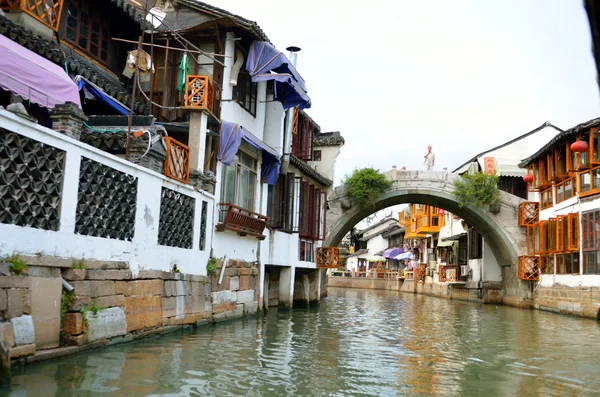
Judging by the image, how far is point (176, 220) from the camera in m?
11.0

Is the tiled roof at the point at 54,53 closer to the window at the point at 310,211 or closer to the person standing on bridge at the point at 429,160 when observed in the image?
the window at the point at 310,211

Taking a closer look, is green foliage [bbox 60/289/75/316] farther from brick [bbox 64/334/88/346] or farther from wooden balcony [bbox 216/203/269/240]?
wooden balcony [bbox 216/203/269/240]

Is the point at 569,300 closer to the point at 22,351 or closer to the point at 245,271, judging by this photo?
the point at 245,271

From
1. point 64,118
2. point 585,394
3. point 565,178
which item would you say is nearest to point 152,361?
point 64,118

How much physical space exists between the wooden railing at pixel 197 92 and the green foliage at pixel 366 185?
13.4 m

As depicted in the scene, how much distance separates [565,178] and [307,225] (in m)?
9.05

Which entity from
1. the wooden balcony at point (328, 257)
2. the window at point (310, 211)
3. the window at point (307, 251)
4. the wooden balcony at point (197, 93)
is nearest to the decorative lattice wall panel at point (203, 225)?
the wooden balcony at point (197, 93)

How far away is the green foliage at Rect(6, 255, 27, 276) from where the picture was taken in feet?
21.6

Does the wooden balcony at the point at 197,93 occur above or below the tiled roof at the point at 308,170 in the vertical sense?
above

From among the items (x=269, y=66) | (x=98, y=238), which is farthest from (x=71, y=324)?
(x=269, y=66)

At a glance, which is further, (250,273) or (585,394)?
(250,273)

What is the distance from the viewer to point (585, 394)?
6.93 m

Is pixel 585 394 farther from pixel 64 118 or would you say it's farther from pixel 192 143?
pixel 192 143

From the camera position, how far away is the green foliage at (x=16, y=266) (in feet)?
21.6
